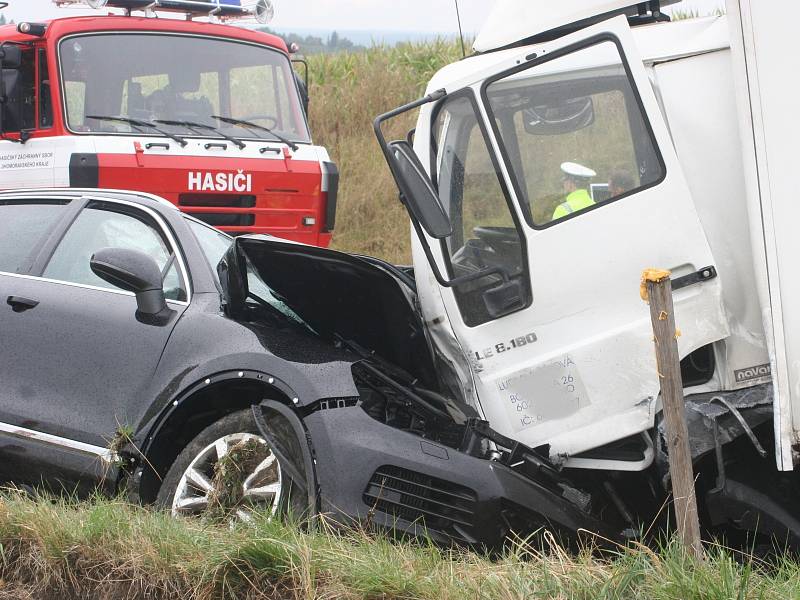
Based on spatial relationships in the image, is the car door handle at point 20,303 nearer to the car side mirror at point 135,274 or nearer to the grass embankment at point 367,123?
the car side mirror at point 135,274

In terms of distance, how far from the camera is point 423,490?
425 centimetres

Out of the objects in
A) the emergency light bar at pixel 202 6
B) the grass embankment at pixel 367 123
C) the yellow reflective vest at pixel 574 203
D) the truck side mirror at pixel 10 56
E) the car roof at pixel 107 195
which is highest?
the emergency light bar at pixel 202 6

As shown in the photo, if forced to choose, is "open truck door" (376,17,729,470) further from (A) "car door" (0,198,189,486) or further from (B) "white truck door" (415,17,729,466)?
(A) "car door" (0,198,189,486)

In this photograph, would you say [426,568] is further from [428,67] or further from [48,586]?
[428,67]

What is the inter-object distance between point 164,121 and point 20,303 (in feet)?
16.2

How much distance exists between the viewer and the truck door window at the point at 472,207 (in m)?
4.64

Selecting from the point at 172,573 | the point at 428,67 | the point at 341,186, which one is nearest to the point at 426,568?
the point at 172,573

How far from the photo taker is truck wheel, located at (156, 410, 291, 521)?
14.4 ft

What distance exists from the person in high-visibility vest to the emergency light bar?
6970 mm

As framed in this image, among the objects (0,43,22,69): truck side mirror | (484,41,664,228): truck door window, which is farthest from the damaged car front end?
(0,43,22,69): truck side mirror

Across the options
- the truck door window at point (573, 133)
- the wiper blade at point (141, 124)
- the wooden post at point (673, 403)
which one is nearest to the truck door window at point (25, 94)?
the wiper blade at point (141, 124)

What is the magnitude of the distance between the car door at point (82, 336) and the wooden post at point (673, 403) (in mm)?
2188

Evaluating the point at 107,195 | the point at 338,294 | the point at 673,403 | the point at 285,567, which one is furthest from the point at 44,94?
the point at 673,403

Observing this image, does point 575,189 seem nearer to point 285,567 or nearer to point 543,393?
point 543,393
